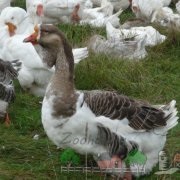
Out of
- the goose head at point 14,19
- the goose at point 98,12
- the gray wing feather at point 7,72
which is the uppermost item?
the gray wing feather at point 7,72

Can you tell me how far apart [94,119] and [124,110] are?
258 millimetres

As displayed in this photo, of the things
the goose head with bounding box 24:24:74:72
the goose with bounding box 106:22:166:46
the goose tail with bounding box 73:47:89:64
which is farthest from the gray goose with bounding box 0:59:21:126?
the goose with bounding box 106:22:166:46

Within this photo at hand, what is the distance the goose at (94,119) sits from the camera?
4.41 m

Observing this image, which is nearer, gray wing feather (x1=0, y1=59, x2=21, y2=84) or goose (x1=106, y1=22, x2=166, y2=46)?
gray wing feather (x1=0, y1=59, x2=21, y2=84)

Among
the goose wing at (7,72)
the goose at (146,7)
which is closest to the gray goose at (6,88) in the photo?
the goose wing at (7,72)

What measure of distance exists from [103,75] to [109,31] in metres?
1.71

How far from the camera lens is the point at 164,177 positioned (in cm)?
454

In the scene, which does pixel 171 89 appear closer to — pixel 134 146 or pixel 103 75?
pixel 103 75

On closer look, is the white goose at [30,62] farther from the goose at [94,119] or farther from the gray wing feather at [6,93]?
the goose at [94,119]

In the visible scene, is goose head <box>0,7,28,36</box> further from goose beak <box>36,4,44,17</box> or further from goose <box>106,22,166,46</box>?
goose beak <box>36,4,44,17</box>

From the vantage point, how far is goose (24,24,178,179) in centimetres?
441

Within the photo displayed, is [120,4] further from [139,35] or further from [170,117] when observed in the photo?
[170,117]

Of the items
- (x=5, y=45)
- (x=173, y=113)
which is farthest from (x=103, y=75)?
(x=173, y=113)

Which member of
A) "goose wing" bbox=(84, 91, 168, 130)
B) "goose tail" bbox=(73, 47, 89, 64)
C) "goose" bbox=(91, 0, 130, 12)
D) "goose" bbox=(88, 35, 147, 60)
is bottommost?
"goose" bbox=(91, 0, 130, 12)
